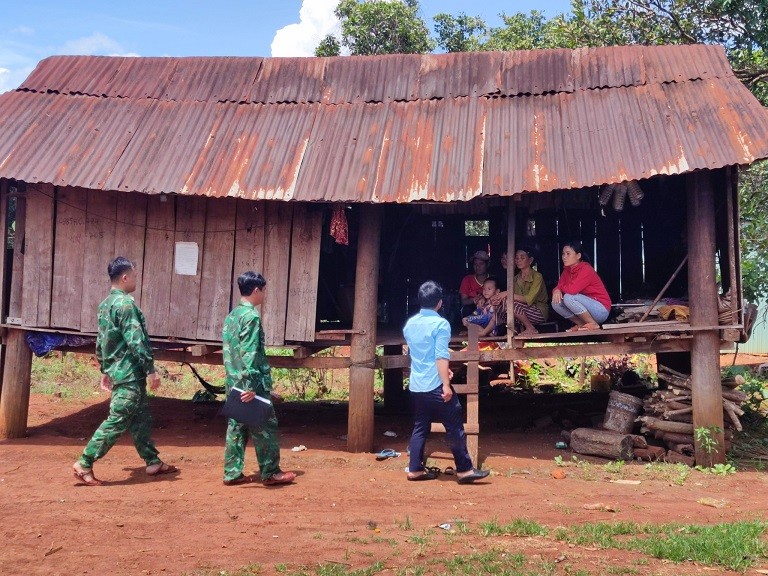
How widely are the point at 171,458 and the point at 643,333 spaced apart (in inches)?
208

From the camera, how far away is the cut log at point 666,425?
8.45 metres

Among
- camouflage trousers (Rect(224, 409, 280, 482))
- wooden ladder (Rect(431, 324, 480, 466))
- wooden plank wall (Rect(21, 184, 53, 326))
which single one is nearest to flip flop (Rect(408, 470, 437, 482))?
wooden ladder (Rect(431, 324, 480, 466))

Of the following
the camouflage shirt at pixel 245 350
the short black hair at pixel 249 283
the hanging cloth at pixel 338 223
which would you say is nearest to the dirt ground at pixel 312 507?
the camouflage shirt at pixel 245 350

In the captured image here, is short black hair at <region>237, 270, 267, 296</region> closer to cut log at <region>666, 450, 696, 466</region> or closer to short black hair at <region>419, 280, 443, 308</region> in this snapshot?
short black hair at <region>419, 280, 443, 308</region>

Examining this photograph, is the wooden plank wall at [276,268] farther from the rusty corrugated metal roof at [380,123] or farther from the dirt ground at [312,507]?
the dirt ground at [312,507]

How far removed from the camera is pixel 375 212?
862cm

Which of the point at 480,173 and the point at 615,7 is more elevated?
the point at 615,7

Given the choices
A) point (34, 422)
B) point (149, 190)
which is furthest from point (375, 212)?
point (34, 422)

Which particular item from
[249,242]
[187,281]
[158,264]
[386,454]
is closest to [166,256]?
[158,264]

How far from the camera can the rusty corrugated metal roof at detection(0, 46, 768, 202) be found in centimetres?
804

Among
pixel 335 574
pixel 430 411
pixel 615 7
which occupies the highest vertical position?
pixel 615 7

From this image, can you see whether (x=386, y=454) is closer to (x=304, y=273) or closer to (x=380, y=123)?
(x=304, y=273)

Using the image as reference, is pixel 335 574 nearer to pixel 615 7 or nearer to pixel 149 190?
pixel 149 190

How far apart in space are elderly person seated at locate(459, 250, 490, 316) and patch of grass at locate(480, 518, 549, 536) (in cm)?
471
